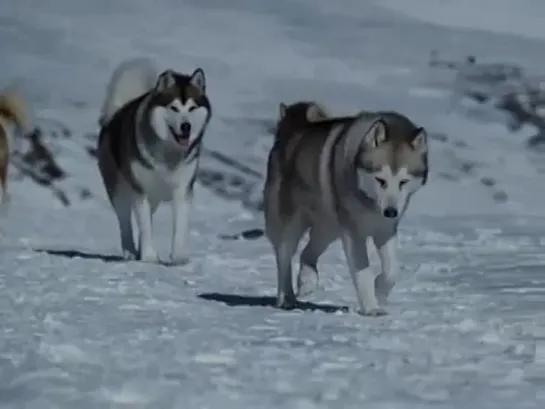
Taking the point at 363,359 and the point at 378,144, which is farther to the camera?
the point at 378,144

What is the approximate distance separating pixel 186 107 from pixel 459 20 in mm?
550

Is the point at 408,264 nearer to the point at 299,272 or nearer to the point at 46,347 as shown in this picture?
the point at 299,272

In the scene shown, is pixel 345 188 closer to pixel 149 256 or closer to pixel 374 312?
pixel 374 312

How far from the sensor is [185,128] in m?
2.03

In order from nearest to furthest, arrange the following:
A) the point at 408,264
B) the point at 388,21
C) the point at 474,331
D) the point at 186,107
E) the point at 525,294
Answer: the point at 474,331
the point at 525,294
the point at 408,264
the point at 186,107
the point at 388,21

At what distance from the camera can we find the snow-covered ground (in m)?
1.41

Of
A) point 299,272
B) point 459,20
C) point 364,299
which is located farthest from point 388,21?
point 364,299

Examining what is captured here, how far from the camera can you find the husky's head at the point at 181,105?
201 cm

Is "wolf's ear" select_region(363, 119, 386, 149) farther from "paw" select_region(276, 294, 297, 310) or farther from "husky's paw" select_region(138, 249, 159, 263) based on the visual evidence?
"husky's paw" select_region(138, 249, 159, 263)

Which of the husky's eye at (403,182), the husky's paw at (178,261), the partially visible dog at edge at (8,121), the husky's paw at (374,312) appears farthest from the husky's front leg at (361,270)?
the partially visible dog at edge at (8,121)

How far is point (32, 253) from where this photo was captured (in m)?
1.95

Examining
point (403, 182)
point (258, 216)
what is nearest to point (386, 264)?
point (403, 182)

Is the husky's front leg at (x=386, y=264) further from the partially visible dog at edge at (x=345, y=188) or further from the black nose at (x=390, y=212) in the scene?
the black nose at (x=390, y=212)

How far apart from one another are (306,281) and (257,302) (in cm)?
10
